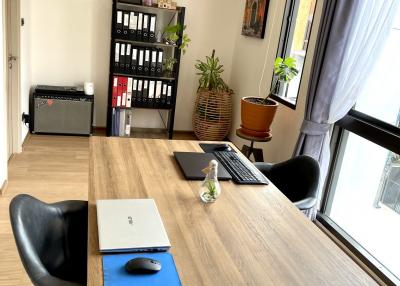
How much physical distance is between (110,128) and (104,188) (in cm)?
308

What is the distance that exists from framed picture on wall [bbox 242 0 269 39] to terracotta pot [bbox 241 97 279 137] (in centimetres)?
108

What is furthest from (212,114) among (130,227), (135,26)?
(130,227)

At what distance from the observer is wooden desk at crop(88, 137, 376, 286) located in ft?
4.16

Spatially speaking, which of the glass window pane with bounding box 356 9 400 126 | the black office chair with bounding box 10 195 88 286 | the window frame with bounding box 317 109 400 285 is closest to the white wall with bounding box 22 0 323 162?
the window frame with bounding box 317 109 400 285

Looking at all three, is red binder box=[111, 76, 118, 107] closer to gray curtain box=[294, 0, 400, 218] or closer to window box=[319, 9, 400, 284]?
gray curtain box=[294, 0, 400, 218]

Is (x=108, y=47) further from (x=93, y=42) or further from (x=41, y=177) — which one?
(x=41, y=177)

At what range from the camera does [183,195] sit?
1.75 meters

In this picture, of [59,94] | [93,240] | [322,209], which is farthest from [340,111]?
[59,94]

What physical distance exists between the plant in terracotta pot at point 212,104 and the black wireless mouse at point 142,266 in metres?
3.56

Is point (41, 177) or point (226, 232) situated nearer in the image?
point (226, 232)

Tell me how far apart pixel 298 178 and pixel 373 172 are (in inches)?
31.1

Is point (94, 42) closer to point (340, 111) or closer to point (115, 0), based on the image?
point (115, 0)

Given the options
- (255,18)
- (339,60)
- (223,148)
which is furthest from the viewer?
(255,18)

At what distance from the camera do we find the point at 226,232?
150 cm
